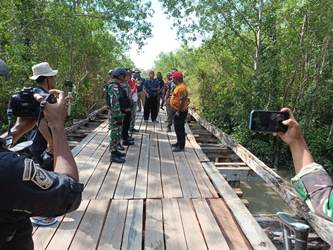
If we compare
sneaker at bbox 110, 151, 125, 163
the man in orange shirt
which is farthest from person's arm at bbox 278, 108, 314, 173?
the man in orange shirt

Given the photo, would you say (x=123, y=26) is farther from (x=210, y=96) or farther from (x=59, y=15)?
(x=210, y=96)

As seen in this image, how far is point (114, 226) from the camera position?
3611 mm

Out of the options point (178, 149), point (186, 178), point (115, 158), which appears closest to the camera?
point (186, 178)

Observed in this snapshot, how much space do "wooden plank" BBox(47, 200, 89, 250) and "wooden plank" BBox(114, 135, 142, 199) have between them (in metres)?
0.67

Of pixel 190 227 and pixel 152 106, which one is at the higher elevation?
pixel 152 106

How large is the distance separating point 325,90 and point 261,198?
3.81 metres

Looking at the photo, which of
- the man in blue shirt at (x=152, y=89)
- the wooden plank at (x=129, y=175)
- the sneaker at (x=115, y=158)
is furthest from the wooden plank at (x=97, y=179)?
the man in blue shirt at (x=152, y=89)

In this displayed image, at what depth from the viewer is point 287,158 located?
38.7ft

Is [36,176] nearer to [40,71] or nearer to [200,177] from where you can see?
[40,71]

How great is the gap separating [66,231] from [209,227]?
1.38m

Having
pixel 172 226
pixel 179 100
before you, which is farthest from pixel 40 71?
pixel 179 100

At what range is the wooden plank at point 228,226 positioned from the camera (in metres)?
3.30

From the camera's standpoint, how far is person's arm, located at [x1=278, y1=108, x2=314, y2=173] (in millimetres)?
1438

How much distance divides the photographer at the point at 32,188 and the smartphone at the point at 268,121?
0.78 metres
